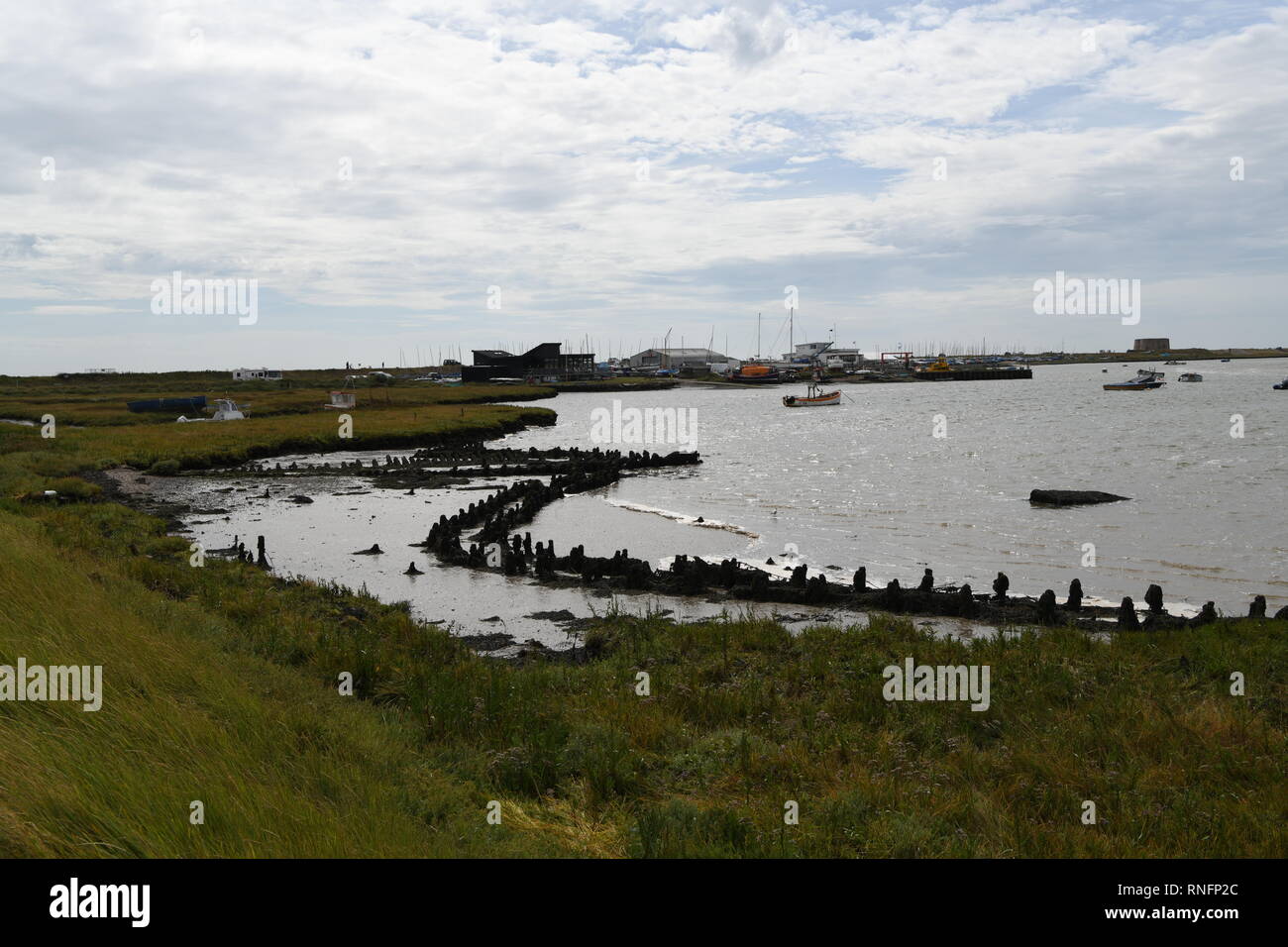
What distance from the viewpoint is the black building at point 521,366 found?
177 m

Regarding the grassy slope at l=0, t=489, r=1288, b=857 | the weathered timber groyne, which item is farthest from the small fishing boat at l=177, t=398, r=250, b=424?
the grassy slope at l=0, t=489, r=1288, b=857

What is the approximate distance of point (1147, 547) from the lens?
28094 millimetres

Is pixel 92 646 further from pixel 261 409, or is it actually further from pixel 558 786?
pixel 261 409

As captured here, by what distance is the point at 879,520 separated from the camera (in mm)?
34906

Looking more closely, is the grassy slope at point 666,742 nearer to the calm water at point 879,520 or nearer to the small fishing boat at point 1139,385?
the calm water at point 879,520

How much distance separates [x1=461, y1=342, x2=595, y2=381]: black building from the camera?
579ft

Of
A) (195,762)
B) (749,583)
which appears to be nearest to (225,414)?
(749,583)

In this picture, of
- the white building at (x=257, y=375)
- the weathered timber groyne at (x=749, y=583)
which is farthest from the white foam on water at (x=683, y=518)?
the white building at (x=257, y=375)
